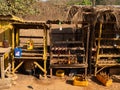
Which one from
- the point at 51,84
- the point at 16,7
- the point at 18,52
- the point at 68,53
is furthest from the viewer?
the point at 16,7

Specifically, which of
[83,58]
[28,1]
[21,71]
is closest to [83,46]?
[83,58]

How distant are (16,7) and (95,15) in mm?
9627

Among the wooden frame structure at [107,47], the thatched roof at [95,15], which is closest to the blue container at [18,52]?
the thatched roof at [95,15]

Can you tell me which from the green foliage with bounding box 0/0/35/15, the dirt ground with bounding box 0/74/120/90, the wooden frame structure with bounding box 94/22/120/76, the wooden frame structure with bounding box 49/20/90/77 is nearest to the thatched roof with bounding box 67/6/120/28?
the wooden frame structure with bounding box 94/22/120/76

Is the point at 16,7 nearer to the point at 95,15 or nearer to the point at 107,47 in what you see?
the point at 95,15

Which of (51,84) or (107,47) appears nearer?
(51,84)

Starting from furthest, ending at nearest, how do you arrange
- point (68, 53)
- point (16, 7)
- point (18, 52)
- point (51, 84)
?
1. point (16, 7)
2. point (68, 53)
3. point (18, 52)
4. point (51, 84)

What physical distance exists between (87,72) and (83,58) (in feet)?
4.01

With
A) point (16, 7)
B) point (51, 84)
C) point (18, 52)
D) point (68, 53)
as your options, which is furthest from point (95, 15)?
point (16, 7)

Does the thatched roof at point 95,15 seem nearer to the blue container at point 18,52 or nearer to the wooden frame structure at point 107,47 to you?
the wooden frame structure at point 107,47

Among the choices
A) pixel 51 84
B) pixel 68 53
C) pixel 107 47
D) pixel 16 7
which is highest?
pixel 16 7

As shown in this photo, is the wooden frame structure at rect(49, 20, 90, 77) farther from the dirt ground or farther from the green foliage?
the green foliage

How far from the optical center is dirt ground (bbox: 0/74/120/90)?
11.4 m

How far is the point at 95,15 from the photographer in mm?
12297
